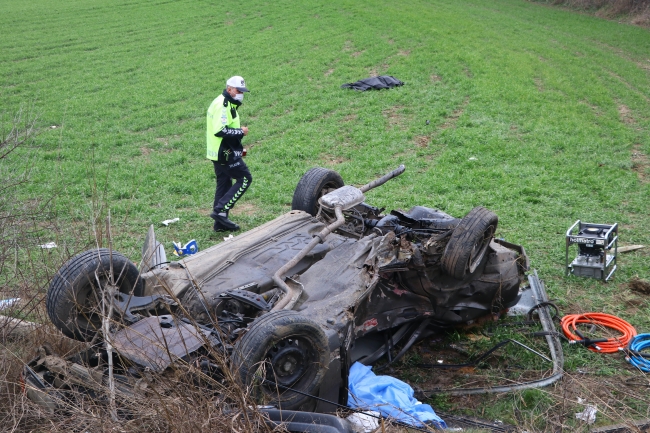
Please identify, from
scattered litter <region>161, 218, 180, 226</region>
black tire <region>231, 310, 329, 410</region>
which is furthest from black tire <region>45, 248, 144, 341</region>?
scattered litter <region>161, 218, 180, 226</region>

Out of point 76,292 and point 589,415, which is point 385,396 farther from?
point 76,292

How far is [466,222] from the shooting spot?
5961mm

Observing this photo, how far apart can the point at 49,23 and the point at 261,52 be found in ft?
37.2

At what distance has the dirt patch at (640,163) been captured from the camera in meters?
10.9

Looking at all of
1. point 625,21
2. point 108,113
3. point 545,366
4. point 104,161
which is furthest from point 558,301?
point 625,21

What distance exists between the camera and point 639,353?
6031 mm

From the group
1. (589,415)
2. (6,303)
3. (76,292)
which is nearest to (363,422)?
(589,415)

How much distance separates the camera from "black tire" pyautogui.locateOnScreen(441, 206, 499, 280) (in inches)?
231

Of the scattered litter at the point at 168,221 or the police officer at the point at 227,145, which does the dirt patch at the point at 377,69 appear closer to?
the police officer at the point at 227,145

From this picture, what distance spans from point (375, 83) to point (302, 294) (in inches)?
475

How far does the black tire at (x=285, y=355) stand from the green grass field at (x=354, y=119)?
1421mm

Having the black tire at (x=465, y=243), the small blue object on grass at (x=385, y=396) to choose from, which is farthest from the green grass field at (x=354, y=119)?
the black tire at (x=465, y=243)

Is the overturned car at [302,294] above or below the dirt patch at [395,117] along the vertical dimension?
above

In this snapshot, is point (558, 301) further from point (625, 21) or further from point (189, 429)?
point (625, 21)
